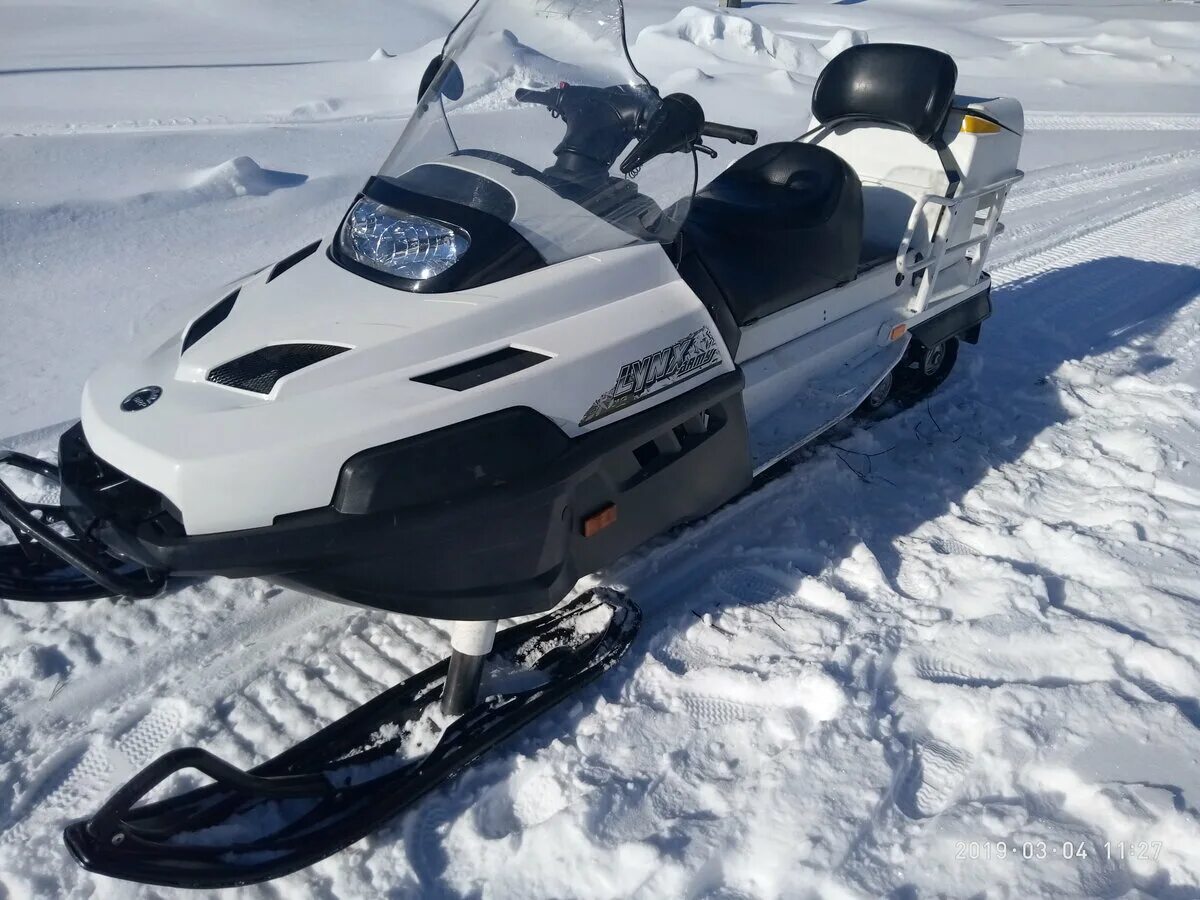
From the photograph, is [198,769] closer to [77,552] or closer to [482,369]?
[77,552]

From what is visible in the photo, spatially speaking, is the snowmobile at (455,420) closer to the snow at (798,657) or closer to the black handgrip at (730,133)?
the black handgrip at (730,133)

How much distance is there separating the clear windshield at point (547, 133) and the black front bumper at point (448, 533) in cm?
50

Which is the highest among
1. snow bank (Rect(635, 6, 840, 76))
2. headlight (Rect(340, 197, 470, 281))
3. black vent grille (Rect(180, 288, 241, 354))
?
headlight (Rect(340, 197, 470, 281))

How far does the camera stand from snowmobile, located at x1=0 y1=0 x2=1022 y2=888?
1.85 metres

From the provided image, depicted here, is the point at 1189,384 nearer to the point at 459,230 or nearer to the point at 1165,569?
the point at 1165,569

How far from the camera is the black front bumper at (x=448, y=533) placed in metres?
1.84

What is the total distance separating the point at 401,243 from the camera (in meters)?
2.20

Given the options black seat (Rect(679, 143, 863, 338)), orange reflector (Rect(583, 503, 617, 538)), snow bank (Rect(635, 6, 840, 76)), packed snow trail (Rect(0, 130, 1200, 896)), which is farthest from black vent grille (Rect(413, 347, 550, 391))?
snow bank (Rect(635, 6, 840, 76))

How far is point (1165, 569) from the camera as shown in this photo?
9.37 ft

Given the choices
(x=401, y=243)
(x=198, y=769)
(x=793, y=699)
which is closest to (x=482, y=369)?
(x=401, y=243)

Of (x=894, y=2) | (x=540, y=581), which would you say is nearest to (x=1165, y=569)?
(x=540, y=581)

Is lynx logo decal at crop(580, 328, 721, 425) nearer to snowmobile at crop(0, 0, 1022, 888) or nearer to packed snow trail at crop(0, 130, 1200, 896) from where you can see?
snowmobile at crop(0, 0, 1022, 888)

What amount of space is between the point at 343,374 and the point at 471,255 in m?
0.41

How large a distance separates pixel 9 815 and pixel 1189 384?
4272 mm
